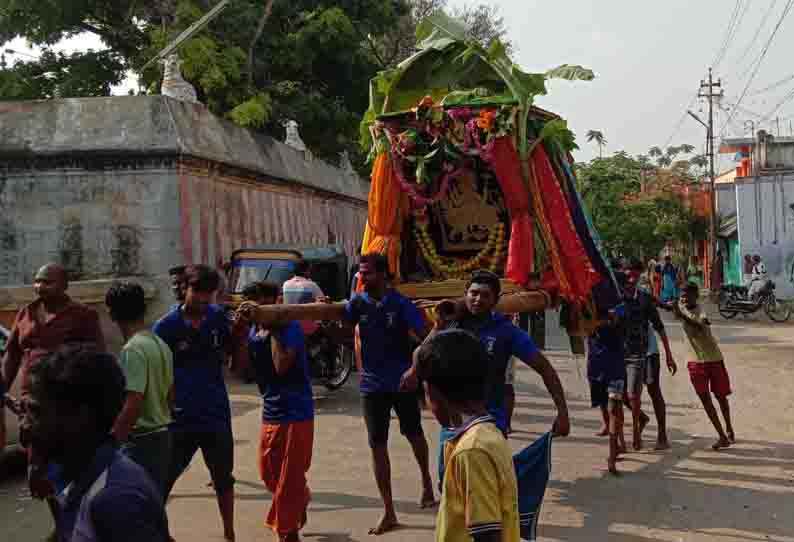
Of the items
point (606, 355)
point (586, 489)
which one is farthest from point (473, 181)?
point (586, 489)

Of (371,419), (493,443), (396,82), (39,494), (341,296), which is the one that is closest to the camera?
(493,443)

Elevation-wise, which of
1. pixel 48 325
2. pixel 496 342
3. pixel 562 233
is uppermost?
pixel 562 233

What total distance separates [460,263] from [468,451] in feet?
16.8

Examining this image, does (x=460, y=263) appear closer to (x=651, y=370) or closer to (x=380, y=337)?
(x=651, y=370)

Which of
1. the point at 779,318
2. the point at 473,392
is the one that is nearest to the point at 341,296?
the point at 473,392

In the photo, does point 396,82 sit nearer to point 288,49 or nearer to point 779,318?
point 288,49

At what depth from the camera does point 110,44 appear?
70.7ft

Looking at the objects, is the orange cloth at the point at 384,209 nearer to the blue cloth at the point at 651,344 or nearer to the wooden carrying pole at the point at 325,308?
the wooden carrying pole at the point at 325,308

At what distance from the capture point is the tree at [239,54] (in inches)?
765

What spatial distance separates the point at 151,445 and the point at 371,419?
1568 millimetres

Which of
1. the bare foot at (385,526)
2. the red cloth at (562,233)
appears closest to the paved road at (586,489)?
the bare foot at (385,526)

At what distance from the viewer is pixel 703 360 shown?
7.62 metres

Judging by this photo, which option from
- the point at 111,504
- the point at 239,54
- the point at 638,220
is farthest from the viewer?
the point at 638,220

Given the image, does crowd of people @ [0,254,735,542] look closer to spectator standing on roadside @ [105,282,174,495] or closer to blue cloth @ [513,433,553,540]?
spectator standing on roadside @ [105,282,174,495]
